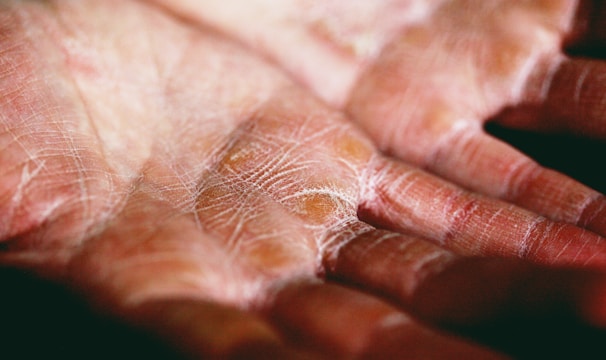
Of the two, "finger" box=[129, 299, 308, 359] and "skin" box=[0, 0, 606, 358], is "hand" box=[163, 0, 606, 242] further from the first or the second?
"finger" box=[129, 299, 308, 359]

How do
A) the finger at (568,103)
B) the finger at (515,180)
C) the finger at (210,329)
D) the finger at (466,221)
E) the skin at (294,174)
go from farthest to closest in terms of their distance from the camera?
the finger at (568,103) < the finger at (515,180) < the finger at (466,221) < the skin at (294,174) < the finger at (210,329)

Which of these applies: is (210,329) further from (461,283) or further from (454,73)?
(454,73)

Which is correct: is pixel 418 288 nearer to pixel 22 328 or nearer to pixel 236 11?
pixel 22 328

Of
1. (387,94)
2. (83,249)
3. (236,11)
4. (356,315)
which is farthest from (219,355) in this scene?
(236,11)

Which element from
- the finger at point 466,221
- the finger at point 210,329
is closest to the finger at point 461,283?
the finger at point 466,221

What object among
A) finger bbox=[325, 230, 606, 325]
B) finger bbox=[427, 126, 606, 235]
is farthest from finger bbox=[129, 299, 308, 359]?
finger bbox=[427, 126, 606, 235]

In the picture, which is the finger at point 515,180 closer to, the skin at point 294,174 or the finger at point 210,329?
the skin at point 294,174
